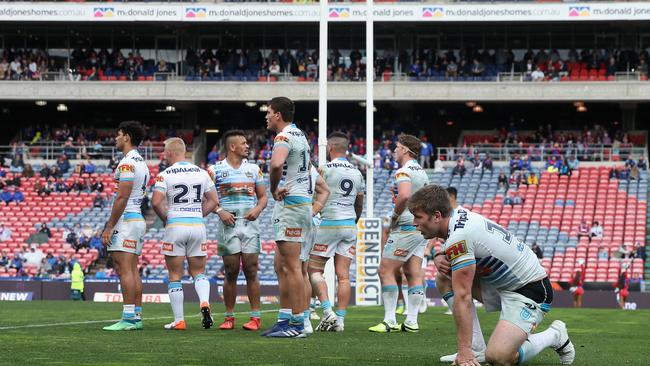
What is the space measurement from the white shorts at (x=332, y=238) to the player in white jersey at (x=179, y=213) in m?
1.37

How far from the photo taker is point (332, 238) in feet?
46.0

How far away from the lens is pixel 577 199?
43000mm

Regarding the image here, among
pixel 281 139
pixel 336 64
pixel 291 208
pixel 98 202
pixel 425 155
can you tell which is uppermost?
pixel 336 64

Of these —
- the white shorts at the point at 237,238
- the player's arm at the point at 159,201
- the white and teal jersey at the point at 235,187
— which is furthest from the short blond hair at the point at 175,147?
the white shorts at the point at 237,238

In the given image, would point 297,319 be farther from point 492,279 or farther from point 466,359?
point 466,359

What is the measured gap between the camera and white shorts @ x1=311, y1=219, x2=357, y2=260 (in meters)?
13.9

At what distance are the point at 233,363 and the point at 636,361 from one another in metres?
3.33

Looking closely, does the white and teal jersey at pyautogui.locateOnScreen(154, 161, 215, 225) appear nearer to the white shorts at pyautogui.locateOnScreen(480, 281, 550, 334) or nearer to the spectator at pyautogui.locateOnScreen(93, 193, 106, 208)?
the white shorts at pyautogui.locateOnScreen(480, 281, 550, 334)

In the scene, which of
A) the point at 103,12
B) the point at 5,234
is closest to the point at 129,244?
the point at 5,234

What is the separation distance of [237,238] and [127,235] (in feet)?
4.06

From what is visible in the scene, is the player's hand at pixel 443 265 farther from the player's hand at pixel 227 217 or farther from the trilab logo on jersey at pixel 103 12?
the trilab logo on jersey at pixel 103 12

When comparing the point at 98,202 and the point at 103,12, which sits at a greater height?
the point at 103,12

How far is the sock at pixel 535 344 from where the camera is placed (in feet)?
29.0

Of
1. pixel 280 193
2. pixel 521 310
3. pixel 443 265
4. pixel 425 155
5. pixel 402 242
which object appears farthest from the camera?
pixel 425 155
